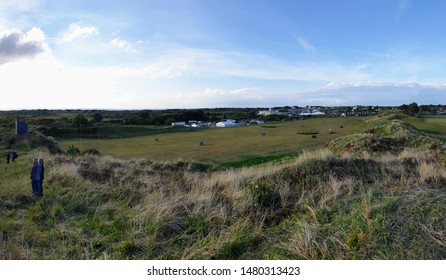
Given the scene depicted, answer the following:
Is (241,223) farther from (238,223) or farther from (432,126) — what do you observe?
(432,126)

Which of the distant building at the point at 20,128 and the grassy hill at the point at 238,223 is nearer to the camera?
the grassy hill at the point at 238,223

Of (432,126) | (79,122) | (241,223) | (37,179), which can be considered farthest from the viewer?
(79,122)

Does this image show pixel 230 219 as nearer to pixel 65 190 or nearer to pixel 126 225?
pixel 126 225

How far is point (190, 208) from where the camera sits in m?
7.07

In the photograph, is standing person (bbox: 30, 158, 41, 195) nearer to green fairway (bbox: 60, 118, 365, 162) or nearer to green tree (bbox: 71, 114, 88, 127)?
green fairway (bbox: 60, 118, 365, 162)

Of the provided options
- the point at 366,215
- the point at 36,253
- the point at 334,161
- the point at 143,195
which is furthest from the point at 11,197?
the point at 334,161

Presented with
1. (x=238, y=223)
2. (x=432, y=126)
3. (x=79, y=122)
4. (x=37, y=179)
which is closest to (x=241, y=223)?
(x=238, y=223)

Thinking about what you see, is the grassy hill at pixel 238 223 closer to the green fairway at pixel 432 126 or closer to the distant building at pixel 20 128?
the distant building at pixel 20 128

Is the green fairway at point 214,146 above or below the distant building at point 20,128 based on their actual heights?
below

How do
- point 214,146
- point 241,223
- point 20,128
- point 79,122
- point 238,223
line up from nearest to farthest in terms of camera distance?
point 238,223, point 241,223, point 20,128, point 214,146, point 79,122

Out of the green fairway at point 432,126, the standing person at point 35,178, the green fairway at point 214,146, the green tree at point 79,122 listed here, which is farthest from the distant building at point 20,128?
the green tree at point 79,122

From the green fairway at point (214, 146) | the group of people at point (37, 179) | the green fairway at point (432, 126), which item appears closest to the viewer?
the group of people at point (37, 179)

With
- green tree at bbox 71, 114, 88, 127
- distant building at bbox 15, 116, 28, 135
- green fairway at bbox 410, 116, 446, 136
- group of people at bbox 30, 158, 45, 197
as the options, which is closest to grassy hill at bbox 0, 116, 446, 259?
group of people at bbox 30, 158, 45, 197

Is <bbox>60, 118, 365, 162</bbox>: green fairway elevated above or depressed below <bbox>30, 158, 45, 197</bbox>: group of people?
below
